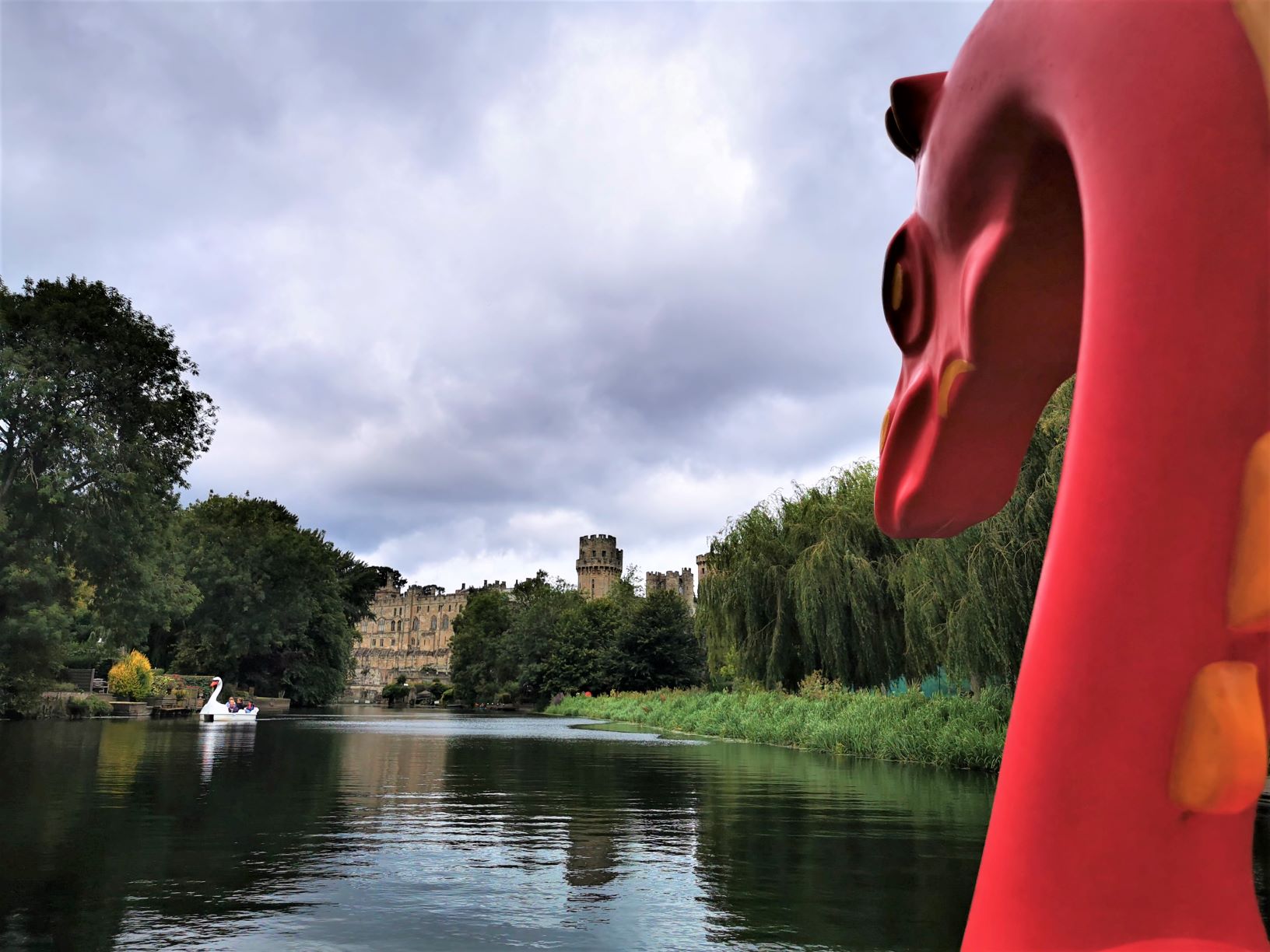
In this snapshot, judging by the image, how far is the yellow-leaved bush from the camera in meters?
37.4

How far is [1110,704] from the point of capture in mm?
1585

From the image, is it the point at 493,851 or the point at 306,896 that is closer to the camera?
the point at 306,896

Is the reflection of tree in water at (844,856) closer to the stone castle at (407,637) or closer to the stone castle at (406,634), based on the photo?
the stone castle at (407,637)

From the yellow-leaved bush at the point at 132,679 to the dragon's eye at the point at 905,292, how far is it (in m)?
41.2

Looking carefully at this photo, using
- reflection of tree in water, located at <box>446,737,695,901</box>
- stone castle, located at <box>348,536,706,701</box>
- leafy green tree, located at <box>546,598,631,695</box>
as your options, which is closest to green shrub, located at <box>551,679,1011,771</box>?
reflection of tree in water, located at <box>446,737,695,901</box>

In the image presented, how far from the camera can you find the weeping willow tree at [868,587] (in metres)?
13.9

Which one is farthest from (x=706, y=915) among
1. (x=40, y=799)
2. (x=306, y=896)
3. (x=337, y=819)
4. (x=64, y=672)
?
(x=64, y=672)

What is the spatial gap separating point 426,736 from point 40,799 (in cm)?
1556

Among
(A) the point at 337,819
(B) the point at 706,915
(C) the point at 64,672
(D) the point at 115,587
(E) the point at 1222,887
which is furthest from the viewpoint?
(C) the point at 64,672

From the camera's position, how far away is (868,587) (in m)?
21.4

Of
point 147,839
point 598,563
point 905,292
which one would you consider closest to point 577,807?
point 147,839

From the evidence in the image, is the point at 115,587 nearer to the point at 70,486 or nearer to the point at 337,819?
the point at 70,486

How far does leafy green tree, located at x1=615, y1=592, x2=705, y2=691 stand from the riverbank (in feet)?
76.9

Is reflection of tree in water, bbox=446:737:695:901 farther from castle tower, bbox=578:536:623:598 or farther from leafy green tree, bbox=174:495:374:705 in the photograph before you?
castle tower, bbox=578:536:623:598
